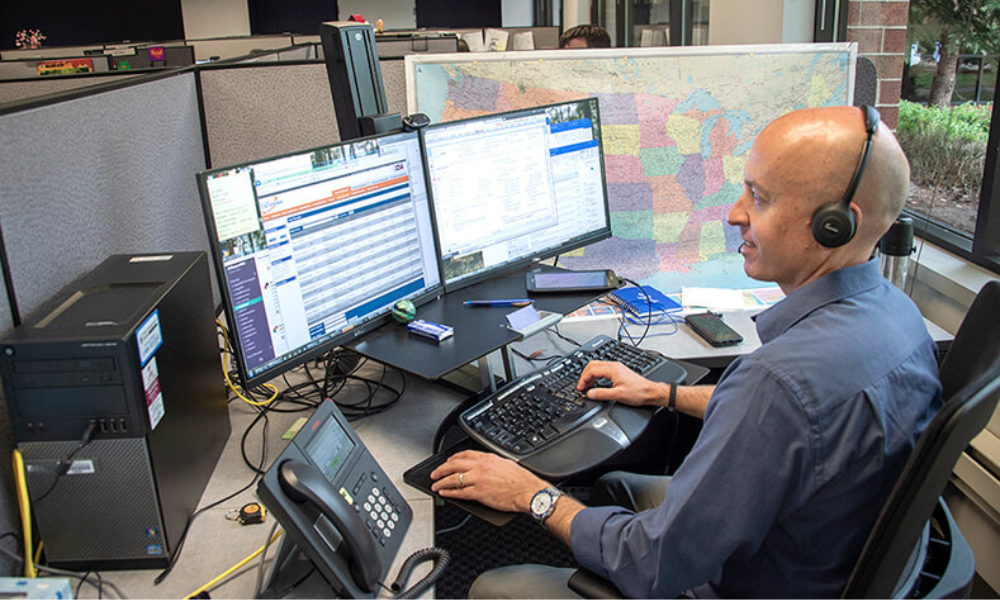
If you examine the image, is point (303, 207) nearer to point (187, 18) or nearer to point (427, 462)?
point (427, 462)

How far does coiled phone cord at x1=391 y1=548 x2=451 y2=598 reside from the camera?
36.6 inches

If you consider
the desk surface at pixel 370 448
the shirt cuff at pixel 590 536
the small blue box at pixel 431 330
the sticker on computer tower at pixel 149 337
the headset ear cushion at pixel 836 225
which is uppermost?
the headset ear cushion at pixel 836 225

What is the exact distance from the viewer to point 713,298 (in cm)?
184

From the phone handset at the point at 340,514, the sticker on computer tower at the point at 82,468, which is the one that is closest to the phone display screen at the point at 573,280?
the phone handset at the point at 340,514

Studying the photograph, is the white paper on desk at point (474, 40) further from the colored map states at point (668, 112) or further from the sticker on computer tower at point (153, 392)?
the sticker on computer tower at point (153, 392)

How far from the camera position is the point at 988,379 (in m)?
0.78

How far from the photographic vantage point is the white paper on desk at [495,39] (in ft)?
16.6

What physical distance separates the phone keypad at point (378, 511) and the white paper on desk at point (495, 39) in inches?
173

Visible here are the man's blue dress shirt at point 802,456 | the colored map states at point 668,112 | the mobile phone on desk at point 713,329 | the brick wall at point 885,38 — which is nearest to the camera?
the man's blue dress shirt at point 802,456

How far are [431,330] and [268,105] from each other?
89cm

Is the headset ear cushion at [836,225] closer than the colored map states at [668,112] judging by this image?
Yes

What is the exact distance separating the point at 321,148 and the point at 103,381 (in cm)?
51

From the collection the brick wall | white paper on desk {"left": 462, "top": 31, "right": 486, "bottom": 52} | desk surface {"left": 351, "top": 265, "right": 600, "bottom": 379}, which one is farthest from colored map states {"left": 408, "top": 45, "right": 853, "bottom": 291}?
white paper on desk {"left": 462, "top": 31, "right": 486, "bottom": 52}

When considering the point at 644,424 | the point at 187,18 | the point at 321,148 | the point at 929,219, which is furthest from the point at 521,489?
the point at 187,18
